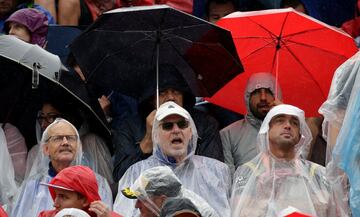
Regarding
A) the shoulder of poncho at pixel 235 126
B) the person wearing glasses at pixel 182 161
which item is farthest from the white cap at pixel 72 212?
the shoulder of poncho at pixel 235 126

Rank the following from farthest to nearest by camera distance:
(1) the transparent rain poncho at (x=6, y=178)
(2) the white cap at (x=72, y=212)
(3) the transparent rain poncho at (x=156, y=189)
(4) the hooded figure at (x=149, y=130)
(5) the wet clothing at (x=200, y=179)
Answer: (4) the hooded figure at (x=149, y=130) < (1) the transparent rain poncho at (x=6, y=178) < (5) the wet clothing at (x=200, y=179) < (3) the transparent rain poncho at (x=156, y=189) < (2) the white cap at (x=72, y=212)

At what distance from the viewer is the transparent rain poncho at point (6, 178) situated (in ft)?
46.0

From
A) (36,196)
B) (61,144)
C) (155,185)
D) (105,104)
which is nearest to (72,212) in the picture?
(155,185)

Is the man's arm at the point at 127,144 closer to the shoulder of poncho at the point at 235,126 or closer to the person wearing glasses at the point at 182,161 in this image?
the person wearing glasses at the point at 182,161

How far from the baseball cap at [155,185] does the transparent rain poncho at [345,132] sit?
1240 mm

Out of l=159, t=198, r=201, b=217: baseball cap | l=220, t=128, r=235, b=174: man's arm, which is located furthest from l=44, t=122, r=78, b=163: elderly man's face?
l=159, t=198, r=201, b=217: baseball cap

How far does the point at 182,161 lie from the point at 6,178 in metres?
1.59

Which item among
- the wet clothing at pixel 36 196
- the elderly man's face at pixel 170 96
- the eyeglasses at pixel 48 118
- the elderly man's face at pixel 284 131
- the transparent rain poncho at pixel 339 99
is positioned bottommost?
the wet clothing at pixel 36 196

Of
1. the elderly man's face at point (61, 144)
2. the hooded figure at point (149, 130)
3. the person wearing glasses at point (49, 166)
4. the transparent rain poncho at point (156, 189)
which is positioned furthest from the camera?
the hooded figure at point (149, 130)

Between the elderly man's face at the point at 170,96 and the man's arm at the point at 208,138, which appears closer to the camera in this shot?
the man's arm at the point at 208,138

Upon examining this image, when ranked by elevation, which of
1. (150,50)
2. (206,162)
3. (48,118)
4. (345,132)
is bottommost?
(206,162)

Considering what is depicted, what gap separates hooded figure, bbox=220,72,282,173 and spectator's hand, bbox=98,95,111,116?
126cm

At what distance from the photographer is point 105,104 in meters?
15.4

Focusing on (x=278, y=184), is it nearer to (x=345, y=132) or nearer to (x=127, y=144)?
(x=345, y=132)
